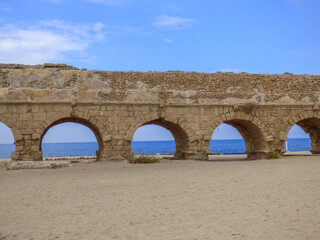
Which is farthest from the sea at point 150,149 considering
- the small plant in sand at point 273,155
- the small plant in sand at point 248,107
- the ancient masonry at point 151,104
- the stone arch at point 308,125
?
the small plant in sand at point 273,155

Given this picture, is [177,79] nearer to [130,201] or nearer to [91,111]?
[91,111]

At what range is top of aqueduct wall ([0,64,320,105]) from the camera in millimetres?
13055

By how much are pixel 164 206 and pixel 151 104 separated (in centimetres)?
822

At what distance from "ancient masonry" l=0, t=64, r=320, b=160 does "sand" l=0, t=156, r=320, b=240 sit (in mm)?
4293

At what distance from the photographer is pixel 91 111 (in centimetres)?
1321

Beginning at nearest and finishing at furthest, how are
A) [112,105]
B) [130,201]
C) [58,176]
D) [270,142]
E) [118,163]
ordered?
[130,201] → [58,176] → [118,163] → [112,105] → [270,142]

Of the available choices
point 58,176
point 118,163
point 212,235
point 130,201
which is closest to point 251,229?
point 212,235

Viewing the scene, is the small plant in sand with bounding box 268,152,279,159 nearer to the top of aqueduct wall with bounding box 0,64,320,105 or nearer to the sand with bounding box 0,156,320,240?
the top of aqueduct wall with bounding box 0,64,320,105

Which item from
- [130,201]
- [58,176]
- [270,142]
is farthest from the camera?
[270,142]

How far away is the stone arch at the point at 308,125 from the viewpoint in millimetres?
14742

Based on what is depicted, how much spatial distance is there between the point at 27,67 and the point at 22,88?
0.97 metres

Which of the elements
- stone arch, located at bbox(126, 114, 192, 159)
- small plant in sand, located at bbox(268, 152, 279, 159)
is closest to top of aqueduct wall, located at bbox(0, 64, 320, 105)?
stone arch, located at bbox(126, 114, 192, 159)

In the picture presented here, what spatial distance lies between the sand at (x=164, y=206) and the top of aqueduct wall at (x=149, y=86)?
16.0ft

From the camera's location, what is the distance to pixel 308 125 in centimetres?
1712
